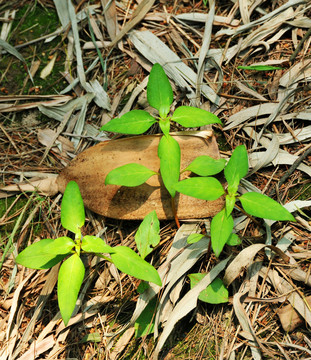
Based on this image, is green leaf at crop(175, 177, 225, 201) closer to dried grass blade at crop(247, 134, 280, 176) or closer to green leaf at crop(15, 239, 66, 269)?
dried grass blade at crop(247, 134, 280, 176)

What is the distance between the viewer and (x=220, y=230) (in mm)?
1817

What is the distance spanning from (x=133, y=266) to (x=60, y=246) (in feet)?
1.29

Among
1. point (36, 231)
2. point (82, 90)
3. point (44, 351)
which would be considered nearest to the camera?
point (44, 351)

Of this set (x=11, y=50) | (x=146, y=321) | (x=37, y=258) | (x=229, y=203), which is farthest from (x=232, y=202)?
(x=11, y=50)

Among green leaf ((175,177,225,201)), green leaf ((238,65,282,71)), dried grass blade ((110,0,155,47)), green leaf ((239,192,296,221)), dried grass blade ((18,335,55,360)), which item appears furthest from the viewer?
dried grass blade ((110,0,155,47))

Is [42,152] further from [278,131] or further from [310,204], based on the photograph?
[310,204]

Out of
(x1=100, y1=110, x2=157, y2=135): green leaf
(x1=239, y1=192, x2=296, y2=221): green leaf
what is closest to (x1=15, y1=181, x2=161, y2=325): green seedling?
(x1=100, y1=110, x2=157, y2=135): green leaf

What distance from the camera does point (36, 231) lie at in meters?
2.30

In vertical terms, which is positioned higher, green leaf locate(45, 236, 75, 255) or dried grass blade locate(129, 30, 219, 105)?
dried grass blade locate(129, 30, 219, 105)

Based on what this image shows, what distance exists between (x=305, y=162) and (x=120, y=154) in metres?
1.08

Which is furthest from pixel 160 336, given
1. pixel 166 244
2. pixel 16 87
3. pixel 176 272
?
pixel 16 87

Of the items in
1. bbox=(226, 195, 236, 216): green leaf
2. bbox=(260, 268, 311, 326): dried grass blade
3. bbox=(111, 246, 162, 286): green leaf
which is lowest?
bbox=(260, 268, 311, 326): dried grass blade

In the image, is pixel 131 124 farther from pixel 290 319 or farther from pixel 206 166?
pixel 290 319

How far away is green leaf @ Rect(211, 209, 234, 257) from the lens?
177cm
